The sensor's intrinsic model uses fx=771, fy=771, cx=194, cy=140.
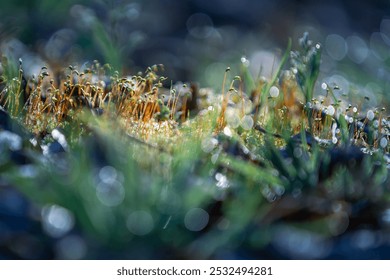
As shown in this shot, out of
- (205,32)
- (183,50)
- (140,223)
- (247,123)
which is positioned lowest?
(140,223)

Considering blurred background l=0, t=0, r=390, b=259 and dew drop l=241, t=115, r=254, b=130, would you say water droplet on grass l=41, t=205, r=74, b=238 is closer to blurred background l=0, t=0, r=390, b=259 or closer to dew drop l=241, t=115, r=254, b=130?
blurred background l=0, t=0, r=390, b=259

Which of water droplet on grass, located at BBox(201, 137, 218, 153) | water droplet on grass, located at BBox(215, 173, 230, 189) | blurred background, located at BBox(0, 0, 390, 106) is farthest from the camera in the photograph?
blurred background, located at BBox(0, 0, 390, 106)

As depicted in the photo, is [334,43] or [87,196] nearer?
[87,196]

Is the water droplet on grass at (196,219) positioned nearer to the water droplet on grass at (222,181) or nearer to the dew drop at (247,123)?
the water droplet on grass at (222,181)

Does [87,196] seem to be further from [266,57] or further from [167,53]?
[266,57]

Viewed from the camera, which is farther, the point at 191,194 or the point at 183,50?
the point at 183,50

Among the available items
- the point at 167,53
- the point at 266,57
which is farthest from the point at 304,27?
the point at 167,53

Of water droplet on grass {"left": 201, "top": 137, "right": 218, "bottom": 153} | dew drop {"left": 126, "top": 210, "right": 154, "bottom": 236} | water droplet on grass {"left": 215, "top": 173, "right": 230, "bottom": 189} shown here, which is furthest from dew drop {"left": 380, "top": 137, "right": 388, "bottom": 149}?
dew drop {"left": 126, "top": 210, "right": 154, "bottom": 236}

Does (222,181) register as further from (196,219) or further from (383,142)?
(383,142)

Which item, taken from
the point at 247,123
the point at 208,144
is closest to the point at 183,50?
the point at 247,123
